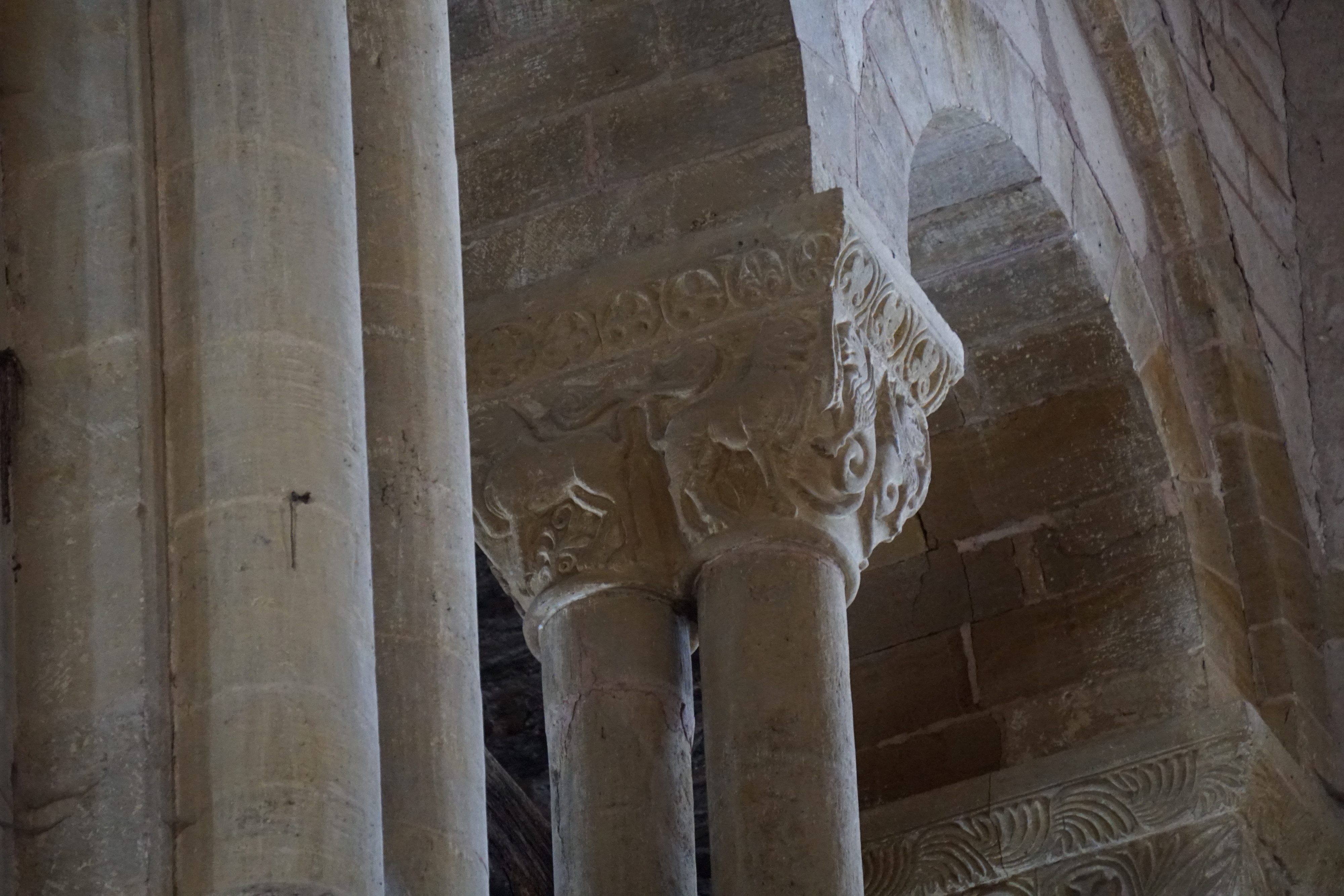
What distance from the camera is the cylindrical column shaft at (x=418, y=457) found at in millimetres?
3205

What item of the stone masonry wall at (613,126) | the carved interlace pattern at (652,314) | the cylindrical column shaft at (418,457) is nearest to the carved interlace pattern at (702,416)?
the carved interlace pattern at (652,314)

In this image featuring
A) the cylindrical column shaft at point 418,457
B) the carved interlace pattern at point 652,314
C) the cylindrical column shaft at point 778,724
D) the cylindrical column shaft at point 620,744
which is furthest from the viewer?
the carved interlace pattern at point 652,314

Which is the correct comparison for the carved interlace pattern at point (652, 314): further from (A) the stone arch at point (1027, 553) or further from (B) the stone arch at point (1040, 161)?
(A) the stone arch at point (1027, 553)

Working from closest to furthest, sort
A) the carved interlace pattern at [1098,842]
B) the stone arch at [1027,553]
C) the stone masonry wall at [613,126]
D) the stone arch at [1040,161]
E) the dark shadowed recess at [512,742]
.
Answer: the stone masonry wall at [613,126] → the stone arch at [1040,161] → the carved interlace pattern at [1098,842] → the stone arch at [1027,553] → the dark shadowed recess at [512,742]

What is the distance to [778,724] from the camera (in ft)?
15.5

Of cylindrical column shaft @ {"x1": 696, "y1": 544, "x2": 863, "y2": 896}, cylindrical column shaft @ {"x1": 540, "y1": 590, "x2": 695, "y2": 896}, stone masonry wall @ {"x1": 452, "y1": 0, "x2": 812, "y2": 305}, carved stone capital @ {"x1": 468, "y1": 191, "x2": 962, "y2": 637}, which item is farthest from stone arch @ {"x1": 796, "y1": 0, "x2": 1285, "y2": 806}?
A: cylindrical column shaft @ {"x1": 540, "y1": 590, "x2": 695, "y2": 896}

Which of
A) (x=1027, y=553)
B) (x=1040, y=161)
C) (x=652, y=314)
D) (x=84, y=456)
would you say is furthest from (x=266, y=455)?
(x=1027, y=553)

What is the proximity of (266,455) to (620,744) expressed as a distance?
188 centimetres

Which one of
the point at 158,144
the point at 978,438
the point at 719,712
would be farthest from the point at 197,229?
the point at 978,438

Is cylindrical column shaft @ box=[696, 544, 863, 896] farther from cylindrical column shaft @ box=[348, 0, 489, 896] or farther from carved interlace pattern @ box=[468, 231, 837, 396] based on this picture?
cylindrical column shaft @ box=[348, 0, 489, 896]

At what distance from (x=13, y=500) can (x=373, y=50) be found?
0.79 meters

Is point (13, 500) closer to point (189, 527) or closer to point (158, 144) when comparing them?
point (189, 527)

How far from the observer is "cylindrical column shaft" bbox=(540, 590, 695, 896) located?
4.78 m

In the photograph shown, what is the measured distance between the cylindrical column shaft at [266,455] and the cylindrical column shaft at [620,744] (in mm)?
1661
